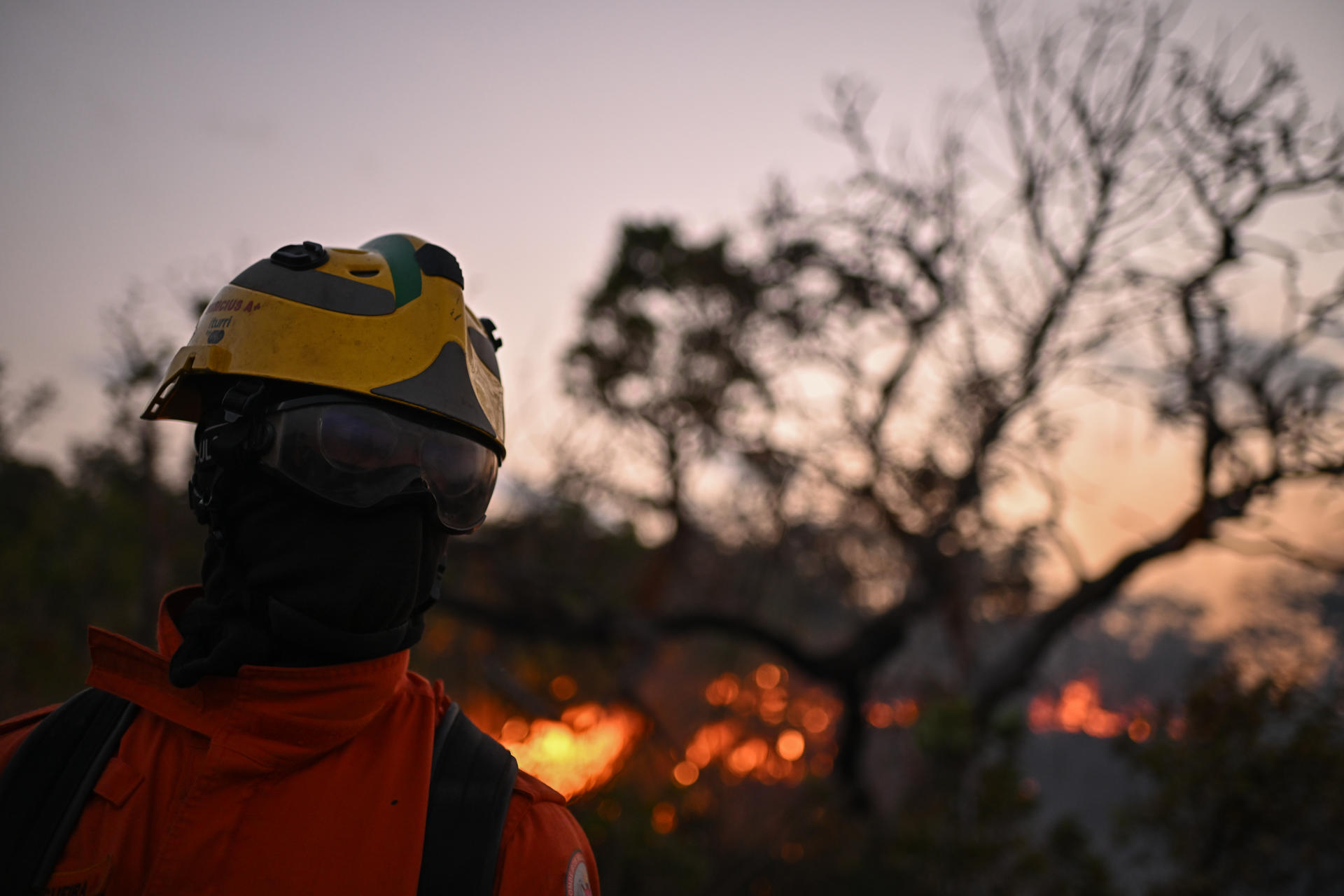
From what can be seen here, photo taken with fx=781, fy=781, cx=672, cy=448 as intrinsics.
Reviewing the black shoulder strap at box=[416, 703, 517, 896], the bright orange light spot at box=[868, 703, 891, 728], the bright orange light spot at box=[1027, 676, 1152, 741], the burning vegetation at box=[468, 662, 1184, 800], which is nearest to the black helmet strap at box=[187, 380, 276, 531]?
the black shoulder strap at box=[416, 703, 517, 896]

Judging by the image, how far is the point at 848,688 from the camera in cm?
962

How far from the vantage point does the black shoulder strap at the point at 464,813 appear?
4.43 feet

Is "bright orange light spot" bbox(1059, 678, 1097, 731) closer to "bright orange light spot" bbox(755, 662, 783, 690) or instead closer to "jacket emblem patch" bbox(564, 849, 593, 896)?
"bright orange light spot" bbox(755, 662, 783, 690)

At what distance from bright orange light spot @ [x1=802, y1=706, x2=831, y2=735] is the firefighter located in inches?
739

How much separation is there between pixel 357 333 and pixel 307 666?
0.71m

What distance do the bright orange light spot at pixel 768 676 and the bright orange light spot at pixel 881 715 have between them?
538 cm

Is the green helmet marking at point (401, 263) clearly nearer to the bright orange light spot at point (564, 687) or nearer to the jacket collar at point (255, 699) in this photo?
the jacket collar at point (255, 699)

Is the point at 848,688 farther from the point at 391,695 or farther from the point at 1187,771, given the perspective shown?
the point at 391,695

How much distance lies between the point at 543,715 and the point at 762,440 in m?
4.84

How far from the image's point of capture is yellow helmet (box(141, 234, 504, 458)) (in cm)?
168

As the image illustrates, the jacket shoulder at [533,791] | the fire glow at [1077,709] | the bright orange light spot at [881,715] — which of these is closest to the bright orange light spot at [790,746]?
the bright orange light spot at [881,715]

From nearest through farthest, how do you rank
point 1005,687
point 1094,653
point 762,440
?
point 1005,687
point 762,440
point 1094,653

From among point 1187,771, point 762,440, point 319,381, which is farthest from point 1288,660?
point 319,381

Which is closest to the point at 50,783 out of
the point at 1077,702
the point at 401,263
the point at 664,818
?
the point at 401,263
